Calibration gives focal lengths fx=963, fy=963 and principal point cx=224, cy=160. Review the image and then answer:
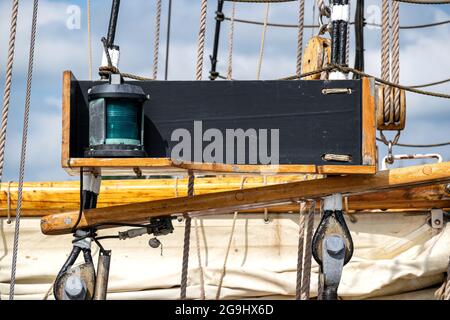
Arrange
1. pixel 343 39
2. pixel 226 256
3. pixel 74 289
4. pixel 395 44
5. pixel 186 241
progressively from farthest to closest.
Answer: pixel 226 256
pixel 186 241
pixel 395 44
pixel 343 39
pixel 74 289

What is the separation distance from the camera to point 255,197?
3.12 metres

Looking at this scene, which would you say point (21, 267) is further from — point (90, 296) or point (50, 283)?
point (90, 296)

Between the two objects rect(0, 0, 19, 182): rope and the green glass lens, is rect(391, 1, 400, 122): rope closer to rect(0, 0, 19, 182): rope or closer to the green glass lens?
the green glass lens

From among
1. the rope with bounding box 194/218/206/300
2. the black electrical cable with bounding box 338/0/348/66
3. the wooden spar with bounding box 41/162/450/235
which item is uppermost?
the black electrical cable with bounding box 338/0/348/66

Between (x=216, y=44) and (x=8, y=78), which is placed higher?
(x=216, y=44)

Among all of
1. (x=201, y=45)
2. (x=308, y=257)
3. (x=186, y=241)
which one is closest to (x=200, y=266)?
(x=186, y=241)

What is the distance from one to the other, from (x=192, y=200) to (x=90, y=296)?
0.45 meters

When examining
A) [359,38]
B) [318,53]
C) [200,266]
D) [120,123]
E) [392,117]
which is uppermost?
[359,38]

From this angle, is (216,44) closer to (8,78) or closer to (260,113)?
(8,78)

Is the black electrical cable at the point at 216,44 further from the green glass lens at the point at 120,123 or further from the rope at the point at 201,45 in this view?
the green glass lens at the point at 120,123

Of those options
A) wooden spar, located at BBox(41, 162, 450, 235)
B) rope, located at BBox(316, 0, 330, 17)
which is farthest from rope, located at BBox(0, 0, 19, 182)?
rope, located at BBox(316, 0, 330, 17)

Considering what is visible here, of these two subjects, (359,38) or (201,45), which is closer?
(201,45)

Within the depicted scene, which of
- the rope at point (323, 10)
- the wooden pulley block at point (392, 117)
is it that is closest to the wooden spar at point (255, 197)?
the rope at point (323, 10)

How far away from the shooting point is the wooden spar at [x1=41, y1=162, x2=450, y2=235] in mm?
3031
